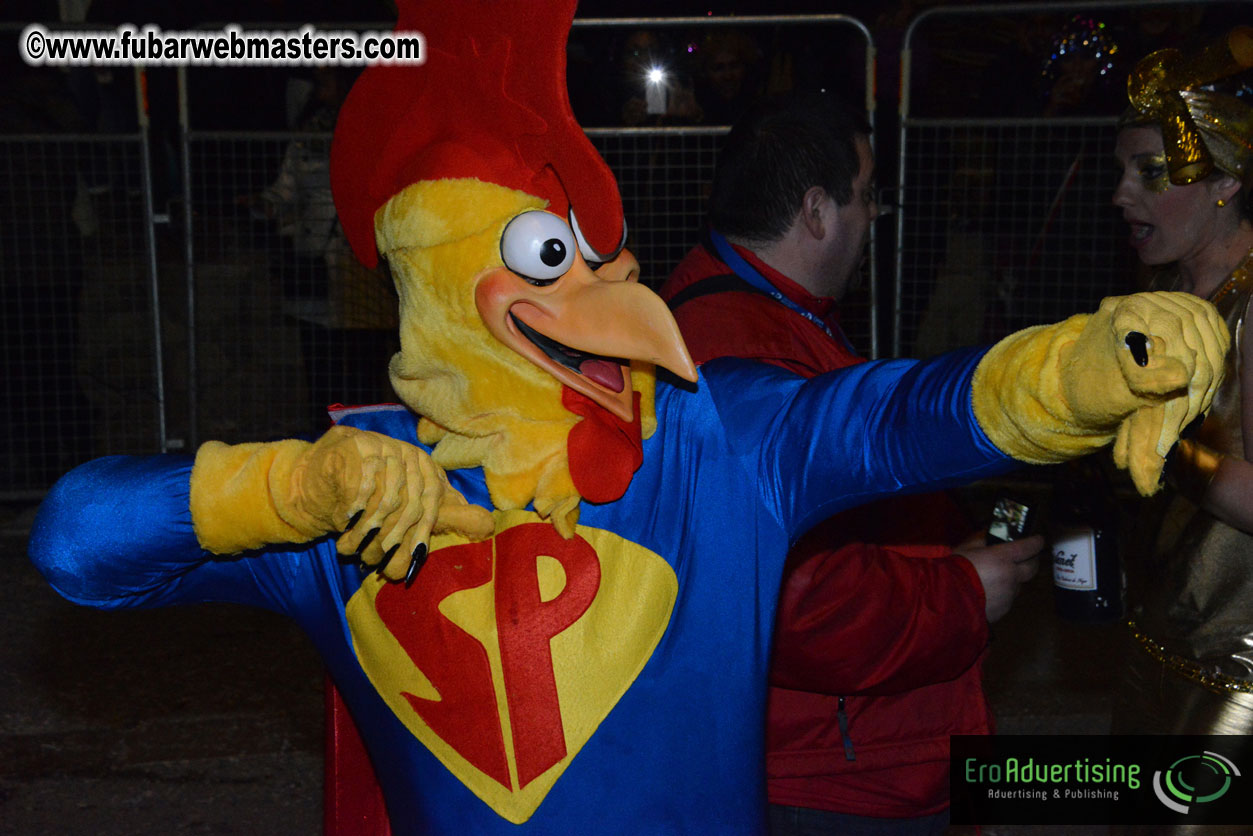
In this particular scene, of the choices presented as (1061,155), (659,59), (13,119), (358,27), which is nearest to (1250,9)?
(1061,155)

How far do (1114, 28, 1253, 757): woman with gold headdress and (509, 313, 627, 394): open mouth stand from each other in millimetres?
1327

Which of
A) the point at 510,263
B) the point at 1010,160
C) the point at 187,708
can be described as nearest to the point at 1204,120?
the point at 510,263

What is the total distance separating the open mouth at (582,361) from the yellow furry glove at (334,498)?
0.75 ft

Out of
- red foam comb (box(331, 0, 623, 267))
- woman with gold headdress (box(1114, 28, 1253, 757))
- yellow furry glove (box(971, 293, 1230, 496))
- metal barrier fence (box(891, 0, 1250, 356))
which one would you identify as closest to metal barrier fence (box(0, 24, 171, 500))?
metal barrier fence (box(891, 0, 1250, 356))

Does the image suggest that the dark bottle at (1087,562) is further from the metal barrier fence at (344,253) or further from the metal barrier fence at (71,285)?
the metal barrier fence at (71,285)

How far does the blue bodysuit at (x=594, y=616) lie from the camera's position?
1.65 meters

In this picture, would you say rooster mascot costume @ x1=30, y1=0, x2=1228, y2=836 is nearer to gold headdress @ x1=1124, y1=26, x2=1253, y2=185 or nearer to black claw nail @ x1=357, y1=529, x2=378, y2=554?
black claw nail @ x1=357, y1=529, x2=378, y2=554

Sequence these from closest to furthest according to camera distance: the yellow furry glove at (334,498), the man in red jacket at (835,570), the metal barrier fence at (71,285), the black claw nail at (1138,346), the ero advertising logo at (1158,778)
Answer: the black claw nail at (1138,346) < the yellow furry glove at (334,498) < the man in red jacket at (835,570) < the ero advertising logo at (1158,778) < the metal barrier fence at (71,285)

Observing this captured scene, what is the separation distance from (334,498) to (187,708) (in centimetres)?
322

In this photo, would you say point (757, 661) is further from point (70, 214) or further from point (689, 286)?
point (70, 214)

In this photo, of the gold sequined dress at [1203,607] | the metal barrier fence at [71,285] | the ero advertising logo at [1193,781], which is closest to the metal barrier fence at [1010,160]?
the gold sequined dress at [1203,607]

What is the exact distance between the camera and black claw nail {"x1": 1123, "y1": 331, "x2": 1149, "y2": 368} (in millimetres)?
1206

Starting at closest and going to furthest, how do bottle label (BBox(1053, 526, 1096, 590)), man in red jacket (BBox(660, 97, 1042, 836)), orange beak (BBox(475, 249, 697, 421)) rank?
1. orange beak (BBox(475, 249, 697, 421))
2. man in red jacket (BBox(660, 97, 1042, 836))
3. bottle label (BBox(1053, 526, 1096, 590))

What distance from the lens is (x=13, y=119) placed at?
5477 millimetres
